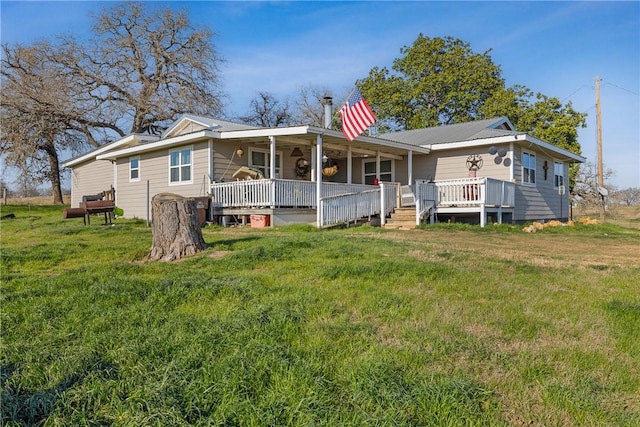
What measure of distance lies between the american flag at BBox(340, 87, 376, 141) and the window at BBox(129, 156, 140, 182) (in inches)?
364

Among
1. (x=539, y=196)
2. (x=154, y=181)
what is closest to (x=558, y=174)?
(x=539, y=196)

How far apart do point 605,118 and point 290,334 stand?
23502 mm

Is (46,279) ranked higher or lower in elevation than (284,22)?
lower

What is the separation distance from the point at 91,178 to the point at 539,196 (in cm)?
2129

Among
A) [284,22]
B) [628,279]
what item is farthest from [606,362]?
[284,22]

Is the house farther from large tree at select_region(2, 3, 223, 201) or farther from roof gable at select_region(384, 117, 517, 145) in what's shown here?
large tree at select_region(2, 3, 223, 201)

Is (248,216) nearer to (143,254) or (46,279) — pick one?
(143,254)

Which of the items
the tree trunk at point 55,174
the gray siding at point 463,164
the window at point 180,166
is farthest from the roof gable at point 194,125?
the tree trunk at point 55,174

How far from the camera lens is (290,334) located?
3.01 m

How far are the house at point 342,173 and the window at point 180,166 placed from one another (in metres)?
0.04

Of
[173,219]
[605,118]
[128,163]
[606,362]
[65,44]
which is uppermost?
[65,44]

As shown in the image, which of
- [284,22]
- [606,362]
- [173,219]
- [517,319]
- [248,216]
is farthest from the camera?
[248,216]

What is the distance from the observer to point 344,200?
41.8ft

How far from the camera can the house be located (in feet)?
42.4
